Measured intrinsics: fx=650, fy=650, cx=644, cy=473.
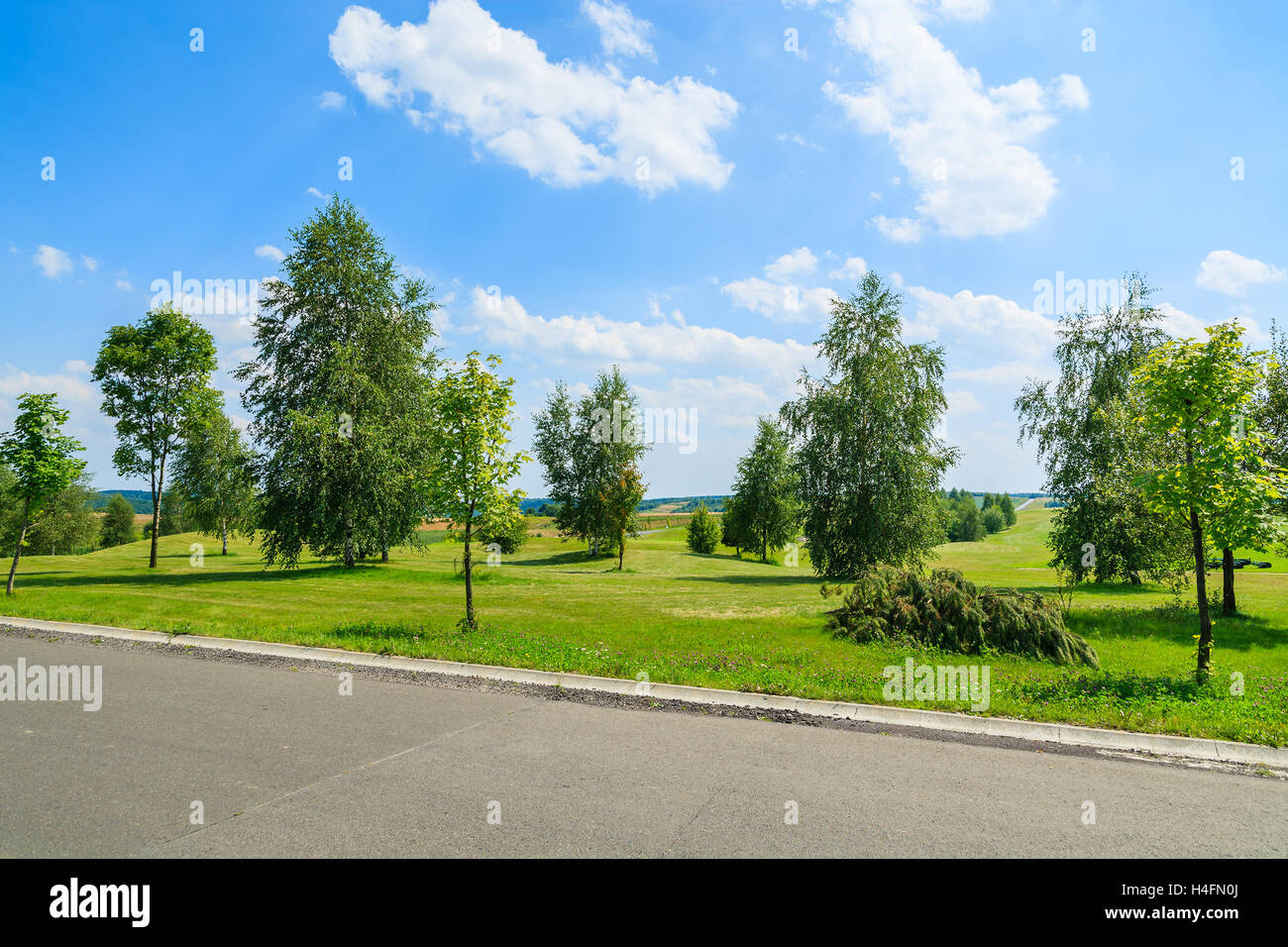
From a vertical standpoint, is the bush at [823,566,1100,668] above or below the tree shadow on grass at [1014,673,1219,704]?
above

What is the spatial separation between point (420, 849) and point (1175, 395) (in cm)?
1220

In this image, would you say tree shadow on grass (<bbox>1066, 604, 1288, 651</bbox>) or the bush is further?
tree shadow on grass (<bbox>1066, 604, 1288, 651</bbox>)

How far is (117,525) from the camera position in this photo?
90125mm

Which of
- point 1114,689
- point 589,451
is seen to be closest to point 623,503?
point 589,451

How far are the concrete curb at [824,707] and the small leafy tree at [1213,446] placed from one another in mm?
3691

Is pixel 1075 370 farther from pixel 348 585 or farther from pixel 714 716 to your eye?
pixel 348 585

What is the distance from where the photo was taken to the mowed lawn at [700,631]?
9008 mm

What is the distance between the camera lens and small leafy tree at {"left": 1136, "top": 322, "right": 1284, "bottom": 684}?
9945mm

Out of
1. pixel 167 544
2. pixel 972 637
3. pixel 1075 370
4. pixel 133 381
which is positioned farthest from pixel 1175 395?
pixel 167 544

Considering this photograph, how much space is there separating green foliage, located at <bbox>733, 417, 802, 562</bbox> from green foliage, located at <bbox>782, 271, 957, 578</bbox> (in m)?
27.2

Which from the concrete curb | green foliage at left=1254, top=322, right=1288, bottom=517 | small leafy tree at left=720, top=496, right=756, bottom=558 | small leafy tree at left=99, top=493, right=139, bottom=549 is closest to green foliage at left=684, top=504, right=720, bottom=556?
small leafy tree at left=720, top=496, right=756, bottom=558

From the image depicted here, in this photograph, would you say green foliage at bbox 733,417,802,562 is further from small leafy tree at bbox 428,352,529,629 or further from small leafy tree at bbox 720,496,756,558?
small leafy tree at bbox 428,352,529,629

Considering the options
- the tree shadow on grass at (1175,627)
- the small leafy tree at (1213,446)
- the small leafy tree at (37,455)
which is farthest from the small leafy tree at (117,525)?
the small leafy tree at (1213,446)

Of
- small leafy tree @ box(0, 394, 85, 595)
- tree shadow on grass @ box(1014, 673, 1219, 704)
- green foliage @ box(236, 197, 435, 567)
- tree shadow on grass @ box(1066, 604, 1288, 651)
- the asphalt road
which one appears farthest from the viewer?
green foliage @ box(236, 197, 435, 567)
